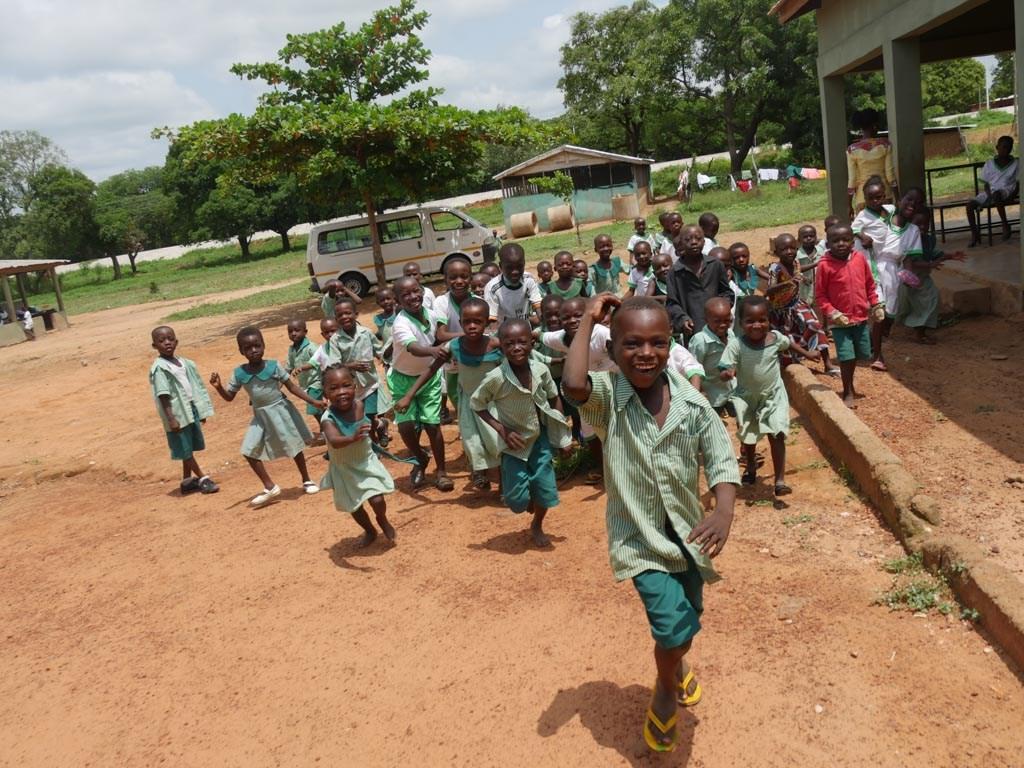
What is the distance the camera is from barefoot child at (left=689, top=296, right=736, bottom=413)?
5160 mm

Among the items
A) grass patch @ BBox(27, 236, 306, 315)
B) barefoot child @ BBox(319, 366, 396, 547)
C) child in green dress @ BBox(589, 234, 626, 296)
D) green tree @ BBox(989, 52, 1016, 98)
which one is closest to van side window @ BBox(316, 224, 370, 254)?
grass patch @ BBox(27, 236, 306, 315)

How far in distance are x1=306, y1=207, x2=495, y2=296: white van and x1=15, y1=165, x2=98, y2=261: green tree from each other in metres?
33.7

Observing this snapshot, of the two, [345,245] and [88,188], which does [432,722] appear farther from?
[88,188]

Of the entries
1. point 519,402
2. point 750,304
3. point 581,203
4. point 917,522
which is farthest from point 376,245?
point 581,203

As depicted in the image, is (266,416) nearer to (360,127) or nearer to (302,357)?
(302,357)

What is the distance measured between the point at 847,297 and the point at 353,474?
154 inches

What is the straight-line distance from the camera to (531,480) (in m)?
4.94

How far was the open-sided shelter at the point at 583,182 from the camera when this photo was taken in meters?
33.0

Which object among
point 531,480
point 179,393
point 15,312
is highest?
point 15,312

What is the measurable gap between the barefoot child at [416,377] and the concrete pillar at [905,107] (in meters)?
6.17

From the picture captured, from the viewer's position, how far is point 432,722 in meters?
3.42

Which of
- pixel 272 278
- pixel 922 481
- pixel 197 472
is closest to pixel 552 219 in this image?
pixel 272 278

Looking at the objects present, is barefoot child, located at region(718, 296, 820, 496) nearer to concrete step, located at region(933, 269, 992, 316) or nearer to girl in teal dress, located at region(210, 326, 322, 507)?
girl in teal dress, located at region(210, 326, 322, 507)

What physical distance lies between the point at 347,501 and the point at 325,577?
1.57 ft
